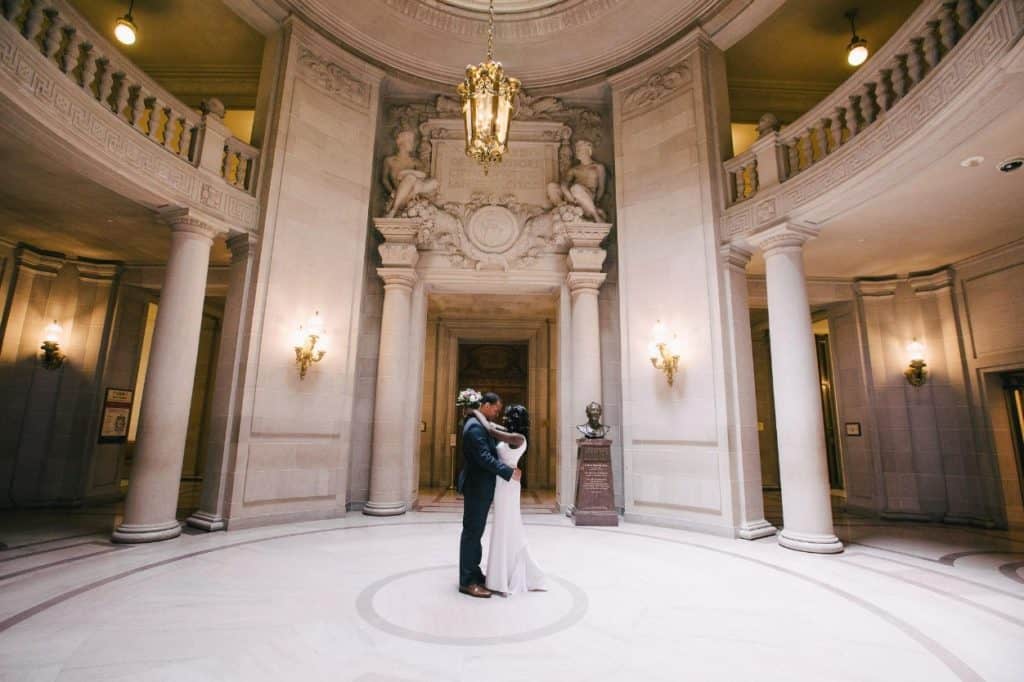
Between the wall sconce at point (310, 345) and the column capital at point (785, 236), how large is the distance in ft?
20.8

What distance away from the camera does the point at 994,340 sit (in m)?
7.42

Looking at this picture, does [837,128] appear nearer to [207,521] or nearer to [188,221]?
[188,221]

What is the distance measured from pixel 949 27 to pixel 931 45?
0.64ft

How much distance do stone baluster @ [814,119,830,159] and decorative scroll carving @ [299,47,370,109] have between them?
6905mm

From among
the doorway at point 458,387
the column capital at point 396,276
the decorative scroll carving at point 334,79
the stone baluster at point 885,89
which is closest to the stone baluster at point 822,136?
the stone baluster at point 885,89

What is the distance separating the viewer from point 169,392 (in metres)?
5.83

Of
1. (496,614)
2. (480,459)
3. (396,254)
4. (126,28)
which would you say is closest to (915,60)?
(480,459)

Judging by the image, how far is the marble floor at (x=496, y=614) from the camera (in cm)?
274

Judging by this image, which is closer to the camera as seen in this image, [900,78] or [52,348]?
[900,78]

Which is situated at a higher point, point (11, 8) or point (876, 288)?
point (11, 8)

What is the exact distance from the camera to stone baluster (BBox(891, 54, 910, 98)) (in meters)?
5.05

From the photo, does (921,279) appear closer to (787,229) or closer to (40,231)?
(787,229)

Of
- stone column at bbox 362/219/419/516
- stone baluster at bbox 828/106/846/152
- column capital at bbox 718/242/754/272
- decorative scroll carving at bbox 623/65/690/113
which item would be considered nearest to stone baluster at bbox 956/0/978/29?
stone baluster at bbox 828/106/846/152

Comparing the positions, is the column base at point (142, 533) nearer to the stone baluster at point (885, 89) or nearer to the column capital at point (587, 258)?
the column capital at point (587, 258)
